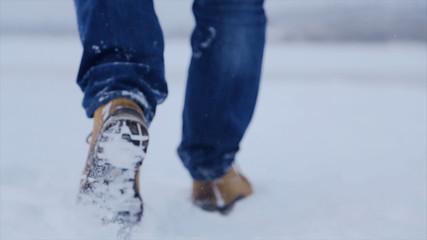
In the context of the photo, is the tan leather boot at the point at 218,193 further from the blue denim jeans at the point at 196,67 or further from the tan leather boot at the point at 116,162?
the tan leather boot at the point at 116,162

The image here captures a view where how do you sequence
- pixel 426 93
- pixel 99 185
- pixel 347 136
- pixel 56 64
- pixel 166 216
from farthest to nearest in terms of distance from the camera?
pixel 56 64
pixel 426 93
pixel 347 136
pixel 166 216
pixel 99 185

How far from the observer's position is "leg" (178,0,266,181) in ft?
2.96

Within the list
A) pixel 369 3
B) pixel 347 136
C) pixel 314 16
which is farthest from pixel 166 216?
pixel 369 3

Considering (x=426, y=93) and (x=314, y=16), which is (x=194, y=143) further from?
(x=314, y=16)

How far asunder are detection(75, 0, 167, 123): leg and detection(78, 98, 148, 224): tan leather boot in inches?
0.9

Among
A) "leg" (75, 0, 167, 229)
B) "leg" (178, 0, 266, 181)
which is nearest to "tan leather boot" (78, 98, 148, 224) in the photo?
"leg" (75, 0, 167, 229)

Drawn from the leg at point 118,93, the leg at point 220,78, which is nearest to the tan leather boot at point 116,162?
the leg at point 118,93

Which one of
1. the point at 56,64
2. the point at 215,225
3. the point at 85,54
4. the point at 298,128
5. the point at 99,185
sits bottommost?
the point at 56,64

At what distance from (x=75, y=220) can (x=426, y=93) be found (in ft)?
5.86

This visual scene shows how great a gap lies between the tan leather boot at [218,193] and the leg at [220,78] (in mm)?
32

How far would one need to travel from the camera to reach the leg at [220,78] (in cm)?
90

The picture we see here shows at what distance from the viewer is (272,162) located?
1291 millimetres

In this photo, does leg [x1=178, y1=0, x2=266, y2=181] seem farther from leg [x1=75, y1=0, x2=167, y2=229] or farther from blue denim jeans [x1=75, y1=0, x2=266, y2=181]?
leg [x1=75, y1=0, x2=167, y2=229]

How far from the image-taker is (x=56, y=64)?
8.42 ft
